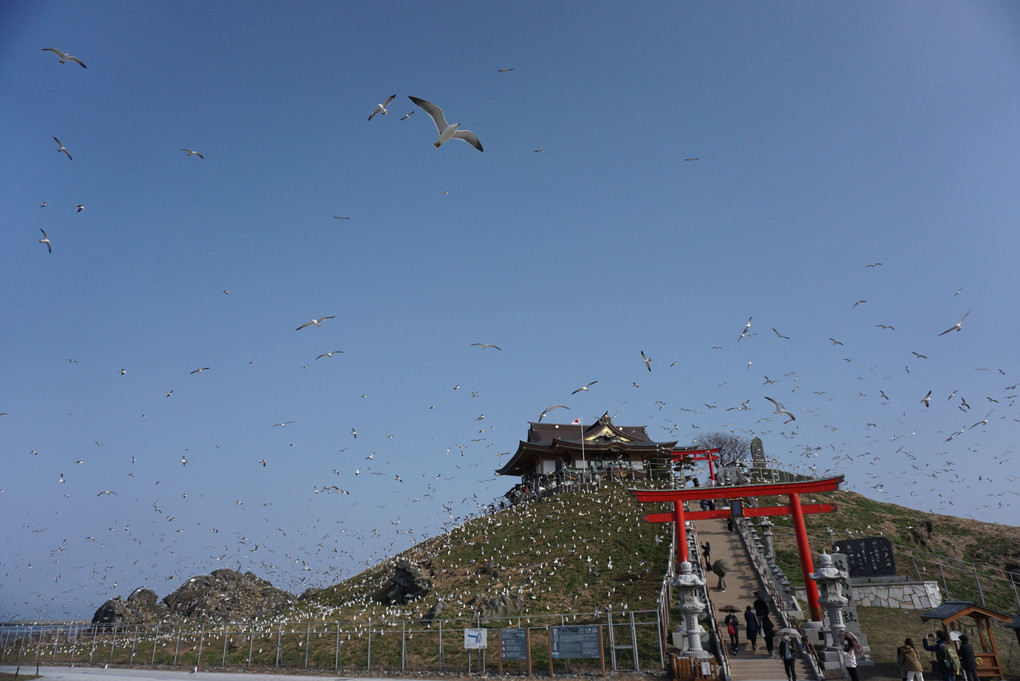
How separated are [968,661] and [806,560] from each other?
23.5 ft

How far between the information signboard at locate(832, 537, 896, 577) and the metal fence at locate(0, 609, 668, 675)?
1255cm

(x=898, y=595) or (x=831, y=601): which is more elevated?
(x=831, y=601)

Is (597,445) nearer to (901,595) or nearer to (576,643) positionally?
(901,595)

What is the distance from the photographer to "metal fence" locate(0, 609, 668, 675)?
2125 centimetres

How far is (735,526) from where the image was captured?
32531mm

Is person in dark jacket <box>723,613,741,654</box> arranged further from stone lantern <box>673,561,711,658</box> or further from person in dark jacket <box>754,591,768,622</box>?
stone lantern <box>673,561,711,658</box>

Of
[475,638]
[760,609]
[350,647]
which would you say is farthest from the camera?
[350,647]

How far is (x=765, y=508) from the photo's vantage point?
2733 centimetres

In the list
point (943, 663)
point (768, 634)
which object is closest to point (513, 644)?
point (768, 634)

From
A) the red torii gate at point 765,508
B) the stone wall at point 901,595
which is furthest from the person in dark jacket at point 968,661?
the stone wall at point 901,595

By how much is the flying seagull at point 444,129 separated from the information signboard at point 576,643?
15.7 m

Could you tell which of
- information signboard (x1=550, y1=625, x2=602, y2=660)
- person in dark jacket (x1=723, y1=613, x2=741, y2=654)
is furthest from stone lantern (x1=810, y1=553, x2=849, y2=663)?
information signboard (x1=550, y1=625, x2=602, y2=660)

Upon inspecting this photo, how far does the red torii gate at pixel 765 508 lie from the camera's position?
2393cm

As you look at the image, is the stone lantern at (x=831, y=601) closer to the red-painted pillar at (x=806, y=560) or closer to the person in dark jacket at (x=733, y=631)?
the red-painted pillar at (x=806, y=560)
